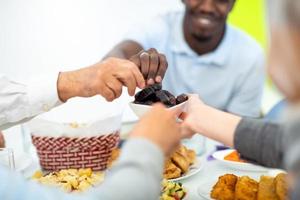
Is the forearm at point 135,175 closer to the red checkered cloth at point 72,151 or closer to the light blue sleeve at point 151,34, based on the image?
the red checkered cloth at point 72,151

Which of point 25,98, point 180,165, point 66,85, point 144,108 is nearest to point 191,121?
point 144,108

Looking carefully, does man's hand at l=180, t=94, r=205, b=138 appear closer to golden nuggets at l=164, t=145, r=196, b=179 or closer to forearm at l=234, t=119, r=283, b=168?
forearm at l=234, t=119, r=283, b=168

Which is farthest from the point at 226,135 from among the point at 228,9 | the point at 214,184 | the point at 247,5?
the point at 247,5

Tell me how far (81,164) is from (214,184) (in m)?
0.42

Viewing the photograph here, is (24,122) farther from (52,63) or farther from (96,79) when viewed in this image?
(52,63)

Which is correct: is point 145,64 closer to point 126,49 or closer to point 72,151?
point 72,151

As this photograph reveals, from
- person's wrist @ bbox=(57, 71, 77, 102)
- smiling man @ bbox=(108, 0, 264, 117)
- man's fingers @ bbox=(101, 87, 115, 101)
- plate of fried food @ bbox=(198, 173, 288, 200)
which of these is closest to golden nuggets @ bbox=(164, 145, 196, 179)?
plate of fried food @ bbox=(198, 173, 288, 200)

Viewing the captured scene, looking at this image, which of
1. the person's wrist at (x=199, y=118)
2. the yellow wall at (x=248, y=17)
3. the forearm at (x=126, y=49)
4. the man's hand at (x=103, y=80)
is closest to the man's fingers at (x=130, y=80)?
the man's hand at (x=103, y=80)

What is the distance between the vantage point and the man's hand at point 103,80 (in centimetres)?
143

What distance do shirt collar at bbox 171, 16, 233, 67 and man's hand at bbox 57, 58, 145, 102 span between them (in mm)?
1126

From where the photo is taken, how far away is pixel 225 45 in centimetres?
262

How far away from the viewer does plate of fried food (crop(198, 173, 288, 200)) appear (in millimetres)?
1201

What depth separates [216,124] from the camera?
3.77 ft

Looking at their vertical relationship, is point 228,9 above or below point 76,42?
above
